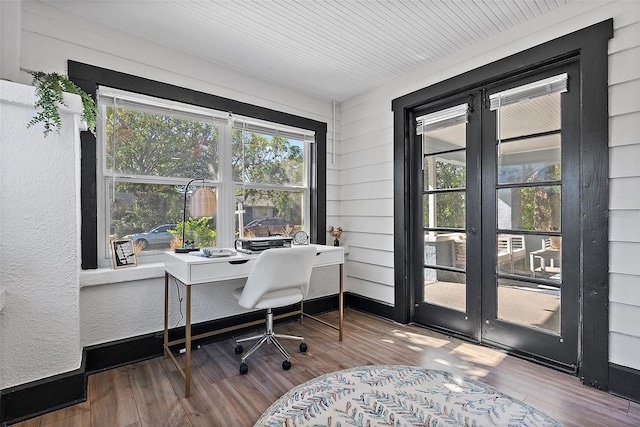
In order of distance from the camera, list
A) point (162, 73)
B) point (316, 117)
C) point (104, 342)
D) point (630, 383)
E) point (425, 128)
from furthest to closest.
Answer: point (316, 117) < point (425, 128) < point (162, 73) < point (104, 342) < point (630, 383)

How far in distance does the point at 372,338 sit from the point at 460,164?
1.80 metres

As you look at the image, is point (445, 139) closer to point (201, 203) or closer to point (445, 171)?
point (445, 171)

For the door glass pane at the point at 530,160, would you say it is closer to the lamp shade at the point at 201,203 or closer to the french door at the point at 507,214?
the french door at the point at 507,214

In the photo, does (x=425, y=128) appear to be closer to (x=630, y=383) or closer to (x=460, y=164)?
(x=460, y=164)

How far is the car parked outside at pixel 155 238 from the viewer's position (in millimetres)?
2645

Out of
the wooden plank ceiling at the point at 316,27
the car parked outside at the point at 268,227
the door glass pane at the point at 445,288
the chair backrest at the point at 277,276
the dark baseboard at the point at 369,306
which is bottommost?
the dark baseboard at the point at 369,306

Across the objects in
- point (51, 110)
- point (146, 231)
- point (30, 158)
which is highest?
point (51, 110)

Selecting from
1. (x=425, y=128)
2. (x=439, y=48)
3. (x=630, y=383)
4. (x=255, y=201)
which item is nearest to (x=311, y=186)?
(x=255, y=201)

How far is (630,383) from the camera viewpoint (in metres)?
1.96

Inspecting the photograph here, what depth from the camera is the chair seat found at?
2420 millimetres

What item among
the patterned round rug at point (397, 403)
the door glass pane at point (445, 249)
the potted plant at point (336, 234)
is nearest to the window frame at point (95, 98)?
the potted plant at point (336, 234)

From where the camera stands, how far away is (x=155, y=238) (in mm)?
2729

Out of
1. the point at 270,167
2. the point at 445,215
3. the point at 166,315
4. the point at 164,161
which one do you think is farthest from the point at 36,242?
the point at 445,215

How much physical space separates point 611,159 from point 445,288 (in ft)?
5.29
